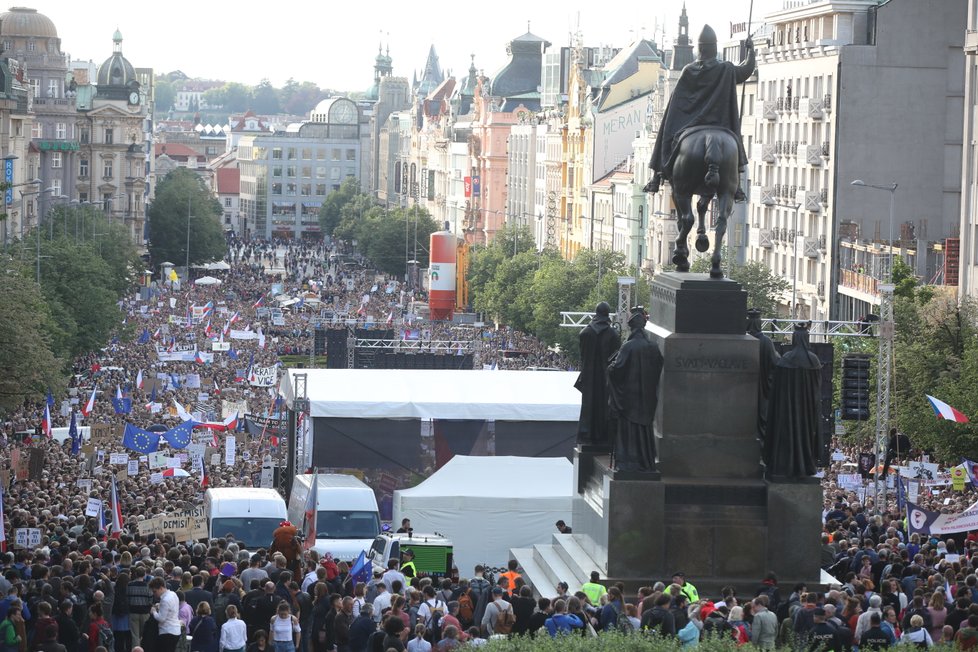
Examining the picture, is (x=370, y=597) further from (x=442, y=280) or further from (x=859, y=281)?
(x=442, y=280)

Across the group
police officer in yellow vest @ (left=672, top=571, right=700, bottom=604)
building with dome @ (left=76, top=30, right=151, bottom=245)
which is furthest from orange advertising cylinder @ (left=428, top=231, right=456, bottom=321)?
police officer in yellow vest @ (left=672, top=571, right=700, bottom=604)

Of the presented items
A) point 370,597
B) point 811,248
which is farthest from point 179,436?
point 811,248

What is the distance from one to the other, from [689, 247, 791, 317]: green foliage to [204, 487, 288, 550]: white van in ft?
139

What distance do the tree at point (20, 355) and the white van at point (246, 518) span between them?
598 inches

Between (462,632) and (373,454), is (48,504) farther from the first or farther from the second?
(462,632)

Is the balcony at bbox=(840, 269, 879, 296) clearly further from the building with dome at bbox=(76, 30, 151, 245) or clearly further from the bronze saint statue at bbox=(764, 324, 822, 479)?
the building with dome at bbox=(76, 30, 151, 245)

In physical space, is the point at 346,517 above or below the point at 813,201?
below

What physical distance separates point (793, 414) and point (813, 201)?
66.4m

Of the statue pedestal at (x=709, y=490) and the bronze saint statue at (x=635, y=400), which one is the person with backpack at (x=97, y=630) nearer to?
the statue pedestal at (x=709, y=490)

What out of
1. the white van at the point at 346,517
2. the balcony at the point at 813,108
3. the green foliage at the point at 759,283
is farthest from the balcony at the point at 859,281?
the white van at the point at 346,517

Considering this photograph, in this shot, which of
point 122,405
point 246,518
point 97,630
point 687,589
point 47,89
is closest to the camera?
point 687,589

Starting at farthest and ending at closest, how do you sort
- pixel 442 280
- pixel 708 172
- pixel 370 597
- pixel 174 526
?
pixel 442 280 → pixel 174 526 → pixel 708 172 → pixel 370 597

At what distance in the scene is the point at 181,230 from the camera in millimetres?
161500

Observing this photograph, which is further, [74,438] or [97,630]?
[74,438]
